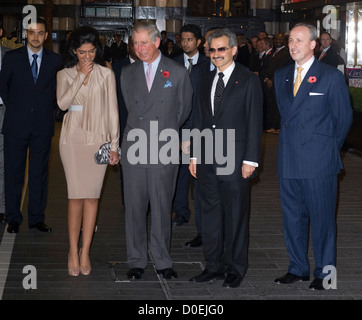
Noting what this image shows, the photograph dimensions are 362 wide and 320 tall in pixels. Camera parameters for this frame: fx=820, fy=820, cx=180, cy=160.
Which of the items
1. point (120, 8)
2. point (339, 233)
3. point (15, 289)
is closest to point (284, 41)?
point (339, 233)

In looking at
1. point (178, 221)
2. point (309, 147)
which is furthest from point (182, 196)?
point (309, 147)

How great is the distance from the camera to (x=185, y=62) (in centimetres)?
931

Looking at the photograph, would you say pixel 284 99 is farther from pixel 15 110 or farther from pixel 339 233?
pixel 15 110

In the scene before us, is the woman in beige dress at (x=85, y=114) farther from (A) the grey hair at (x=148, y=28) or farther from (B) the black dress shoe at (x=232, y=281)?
(B) the black dress shoe at (x=232, y=281)

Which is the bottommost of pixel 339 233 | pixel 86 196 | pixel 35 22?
pixel 339 233

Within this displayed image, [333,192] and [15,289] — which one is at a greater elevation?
[333,192]

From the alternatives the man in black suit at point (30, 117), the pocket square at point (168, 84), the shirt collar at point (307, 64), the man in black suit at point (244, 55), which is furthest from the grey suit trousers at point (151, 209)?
the man in black suit at point (244, 55)

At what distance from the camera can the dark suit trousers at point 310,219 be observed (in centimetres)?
686

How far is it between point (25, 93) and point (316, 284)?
3.92m

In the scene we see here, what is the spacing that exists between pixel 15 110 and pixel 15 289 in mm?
2758

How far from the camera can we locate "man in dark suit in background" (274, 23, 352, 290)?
672 cm

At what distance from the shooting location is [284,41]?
1834cm

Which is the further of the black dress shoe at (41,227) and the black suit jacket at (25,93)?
the black dress shoe at (41,227)

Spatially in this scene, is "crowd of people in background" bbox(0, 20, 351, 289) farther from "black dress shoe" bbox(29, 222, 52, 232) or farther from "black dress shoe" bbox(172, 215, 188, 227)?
"black dress shoe" bbox(172, 215, 188, 227)
